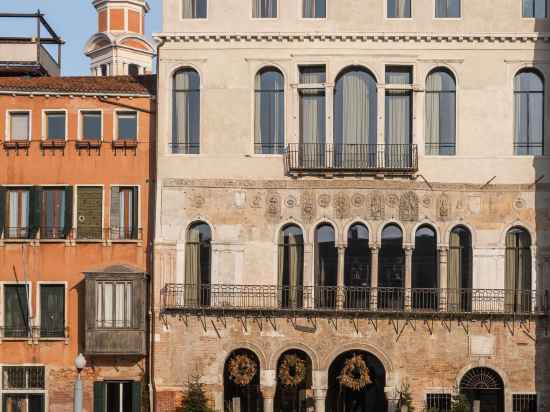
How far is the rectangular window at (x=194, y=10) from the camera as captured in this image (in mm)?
47156

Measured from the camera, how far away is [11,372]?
46.7 meters

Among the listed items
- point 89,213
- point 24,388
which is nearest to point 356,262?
point 89,213

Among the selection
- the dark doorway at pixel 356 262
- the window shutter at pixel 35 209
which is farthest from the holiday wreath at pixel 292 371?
the window shutter at pixel 35 209

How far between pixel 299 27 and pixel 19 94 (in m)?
10.0

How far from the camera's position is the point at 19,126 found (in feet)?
157

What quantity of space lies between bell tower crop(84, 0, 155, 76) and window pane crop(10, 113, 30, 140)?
37836mm

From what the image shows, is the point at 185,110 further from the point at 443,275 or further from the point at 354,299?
the point at 443,275

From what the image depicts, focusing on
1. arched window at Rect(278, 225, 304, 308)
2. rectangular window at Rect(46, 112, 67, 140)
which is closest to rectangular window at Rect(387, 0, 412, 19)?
arched window at Rect(278, 225, 304, 308)

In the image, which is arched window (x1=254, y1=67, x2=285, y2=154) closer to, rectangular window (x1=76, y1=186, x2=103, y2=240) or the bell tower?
rectangular window (x1=76, y1=186, x2=103, y2=240)

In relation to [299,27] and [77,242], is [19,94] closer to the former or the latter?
[77,242]

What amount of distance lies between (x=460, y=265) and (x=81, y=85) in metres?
14.5

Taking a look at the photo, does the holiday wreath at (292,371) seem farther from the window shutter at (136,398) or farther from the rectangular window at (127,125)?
the rectangular window at (127,125)

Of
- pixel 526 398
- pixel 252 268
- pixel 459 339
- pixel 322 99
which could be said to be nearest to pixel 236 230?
pixel 252 268

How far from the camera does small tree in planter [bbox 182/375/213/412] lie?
4509 centimetres
